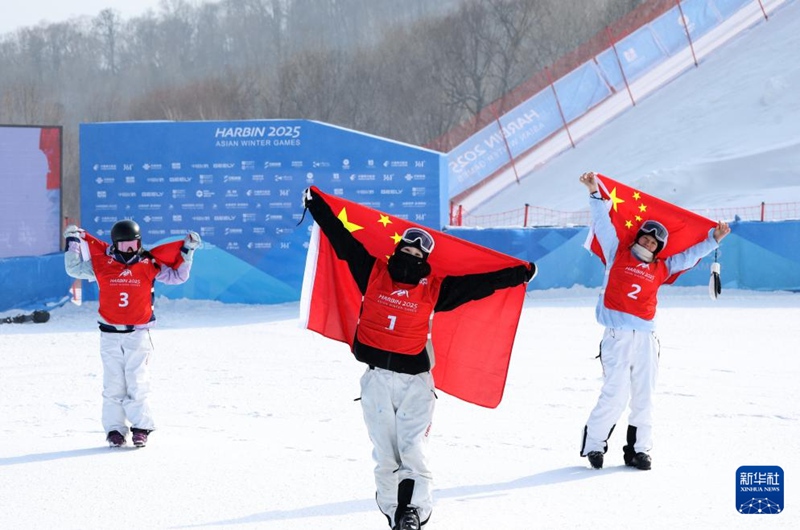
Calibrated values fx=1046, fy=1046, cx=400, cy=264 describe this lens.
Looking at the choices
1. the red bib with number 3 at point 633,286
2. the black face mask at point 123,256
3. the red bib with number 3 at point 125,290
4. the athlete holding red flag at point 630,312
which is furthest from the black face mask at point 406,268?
the black face mask at point 123,256

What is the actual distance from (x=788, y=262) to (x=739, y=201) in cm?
753

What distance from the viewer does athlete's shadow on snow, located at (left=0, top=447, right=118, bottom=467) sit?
849cm

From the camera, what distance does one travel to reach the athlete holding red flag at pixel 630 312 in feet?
27.3

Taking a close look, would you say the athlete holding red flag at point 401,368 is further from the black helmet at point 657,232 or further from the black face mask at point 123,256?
the black face mask at point 123,256

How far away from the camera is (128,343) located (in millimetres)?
9234

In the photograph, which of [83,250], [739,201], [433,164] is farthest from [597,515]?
[739,201]

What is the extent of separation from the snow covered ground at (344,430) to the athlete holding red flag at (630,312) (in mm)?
356

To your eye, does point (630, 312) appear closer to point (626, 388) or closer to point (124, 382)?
point (626, 388)

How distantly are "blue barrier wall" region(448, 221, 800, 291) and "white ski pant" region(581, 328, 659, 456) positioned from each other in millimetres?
13161

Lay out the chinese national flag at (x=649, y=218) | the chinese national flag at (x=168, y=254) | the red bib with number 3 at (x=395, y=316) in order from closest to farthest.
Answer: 1. the red bib with number 3 at (x=395, y=316)
2. the chinese national flag at (x=649, y=218)
3. the chinese national flag at (x=168, y=254)

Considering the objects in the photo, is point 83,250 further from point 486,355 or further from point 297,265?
point 297,265

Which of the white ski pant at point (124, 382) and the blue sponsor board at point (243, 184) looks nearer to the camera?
A: the white ski pant at point (124, 382)

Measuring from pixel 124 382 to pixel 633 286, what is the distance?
449 cm

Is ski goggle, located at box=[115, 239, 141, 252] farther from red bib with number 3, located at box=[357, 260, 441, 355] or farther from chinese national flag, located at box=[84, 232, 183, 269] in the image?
red bib with number 3, located at box=[357, 260, 441, 355]
